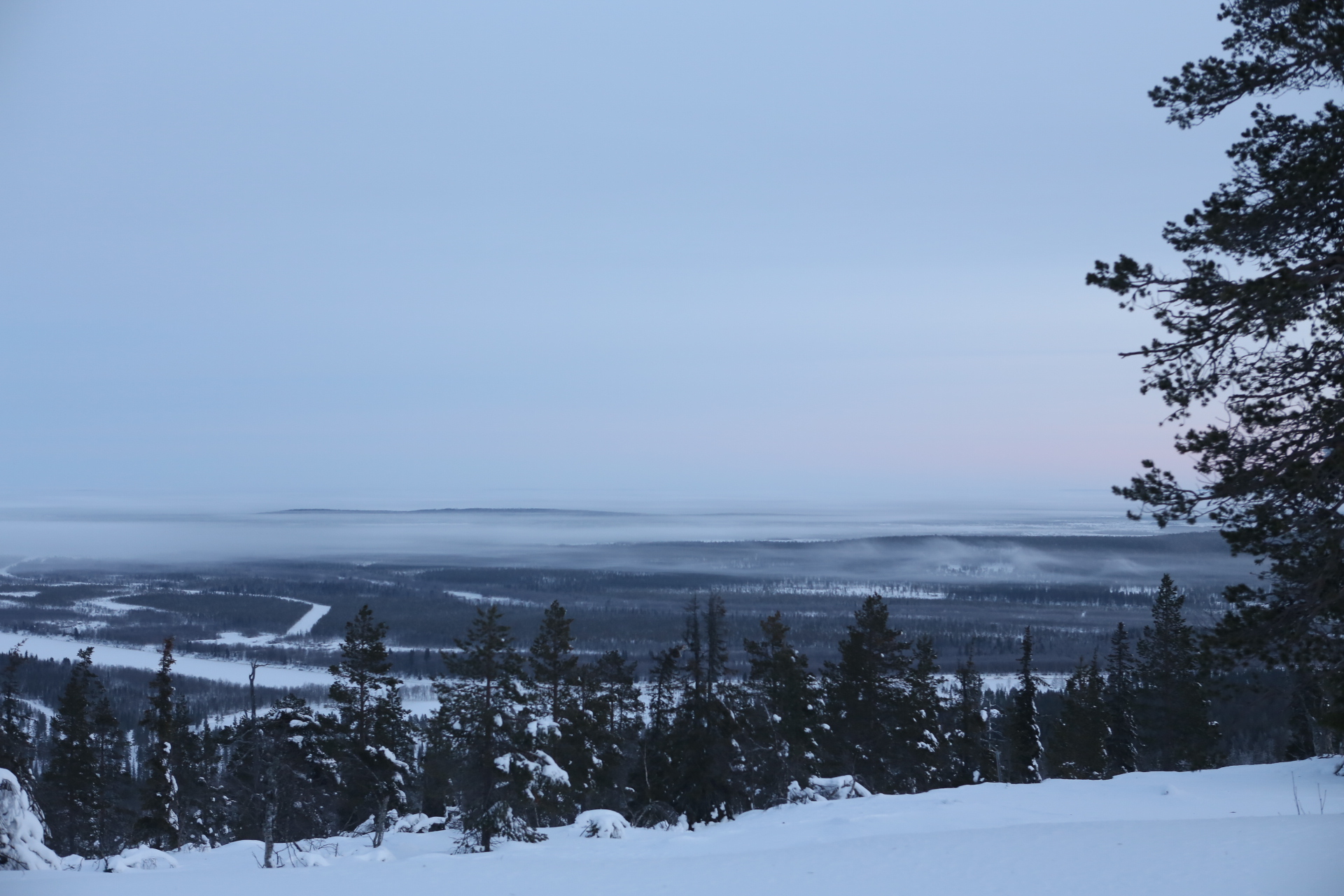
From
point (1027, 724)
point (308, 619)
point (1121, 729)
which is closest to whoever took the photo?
point (1027, 724)

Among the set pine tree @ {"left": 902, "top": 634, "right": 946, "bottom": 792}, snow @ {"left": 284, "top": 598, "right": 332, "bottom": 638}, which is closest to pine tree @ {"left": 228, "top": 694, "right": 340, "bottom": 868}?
pine tree @ {"left": 902, "top": 634, "right": 946, "bottom": 792}

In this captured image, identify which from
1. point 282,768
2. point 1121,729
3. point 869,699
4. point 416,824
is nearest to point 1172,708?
point 1121,729

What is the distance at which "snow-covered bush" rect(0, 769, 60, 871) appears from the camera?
1138cm

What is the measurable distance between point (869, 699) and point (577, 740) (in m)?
10.5

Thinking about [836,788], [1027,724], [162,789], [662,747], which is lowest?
[1027,724]

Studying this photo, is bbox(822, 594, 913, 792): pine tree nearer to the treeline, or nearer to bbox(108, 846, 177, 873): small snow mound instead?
the treeline

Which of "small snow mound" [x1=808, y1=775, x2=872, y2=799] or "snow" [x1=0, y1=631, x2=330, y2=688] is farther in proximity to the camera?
"snow" [x1=0, y1=631, x2=330, y2=688]

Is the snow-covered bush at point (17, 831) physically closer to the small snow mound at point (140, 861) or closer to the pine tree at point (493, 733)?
the small snow mound at point (140, 861)

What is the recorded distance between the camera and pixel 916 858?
436 inches

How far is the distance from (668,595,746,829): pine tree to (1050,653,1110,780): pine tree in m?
17.9

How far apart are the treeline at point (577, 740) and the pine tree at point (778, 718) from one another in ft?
0.31

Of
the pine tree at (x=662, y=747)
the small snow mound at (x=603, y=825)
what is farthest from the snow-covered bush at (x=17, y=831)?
the pine tree at (x=662, y=747)

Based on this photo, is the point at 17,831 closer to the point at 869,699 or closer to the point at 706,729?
the point at 706,729

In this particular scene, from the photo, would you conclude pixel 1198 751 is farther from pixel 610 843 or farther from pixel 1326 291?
pixel 1326 291
